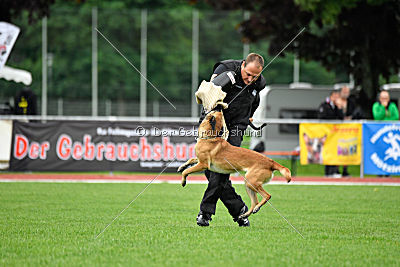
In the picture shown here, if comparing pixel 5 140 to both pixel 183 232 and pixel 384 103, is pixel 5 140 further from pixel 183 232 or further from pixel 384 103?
pixel 183 232

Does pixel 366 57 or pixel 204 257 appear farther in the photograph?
pixel 366 57

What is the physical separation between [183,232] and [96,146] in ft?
31.1

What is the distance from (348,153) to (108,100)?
93.4 ft

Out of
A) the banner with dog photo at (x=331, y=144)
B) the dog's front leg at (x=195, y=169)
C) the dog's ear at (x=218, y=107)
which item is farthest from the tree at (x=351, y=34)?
the dog's front leg at (x=195, y=169)

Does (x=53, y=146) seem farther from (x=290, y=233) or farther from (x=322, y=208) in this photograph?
(x=290, y=233)

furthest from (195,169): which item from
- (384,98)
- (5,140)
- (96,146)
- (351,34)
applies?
(351,34)

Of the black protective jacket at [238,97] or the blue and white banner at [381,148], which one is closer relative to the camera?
the black protective jacket at [238,97]

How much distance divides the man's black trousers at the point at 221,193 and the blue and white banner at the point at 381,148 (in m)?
9.11

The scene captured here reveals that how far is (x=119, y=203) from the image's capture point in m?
11.2

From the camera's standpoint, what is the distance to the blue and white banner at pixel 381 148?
54.5 ft

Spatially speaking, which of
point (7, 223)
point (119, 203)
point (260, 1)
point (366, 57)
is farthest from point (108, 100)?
point (7, 223)

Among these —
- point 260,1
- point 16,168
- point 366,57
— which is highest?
point 260,1

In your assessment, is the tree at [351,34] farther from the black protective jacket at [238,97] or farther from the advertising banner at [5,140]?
the black protective jacket at [238,97]

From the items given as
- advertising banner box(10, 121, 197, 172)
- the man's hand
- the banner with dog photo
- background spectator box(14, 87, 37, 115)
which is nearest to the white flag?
advertising banner box(10, 121, 197, 172)
